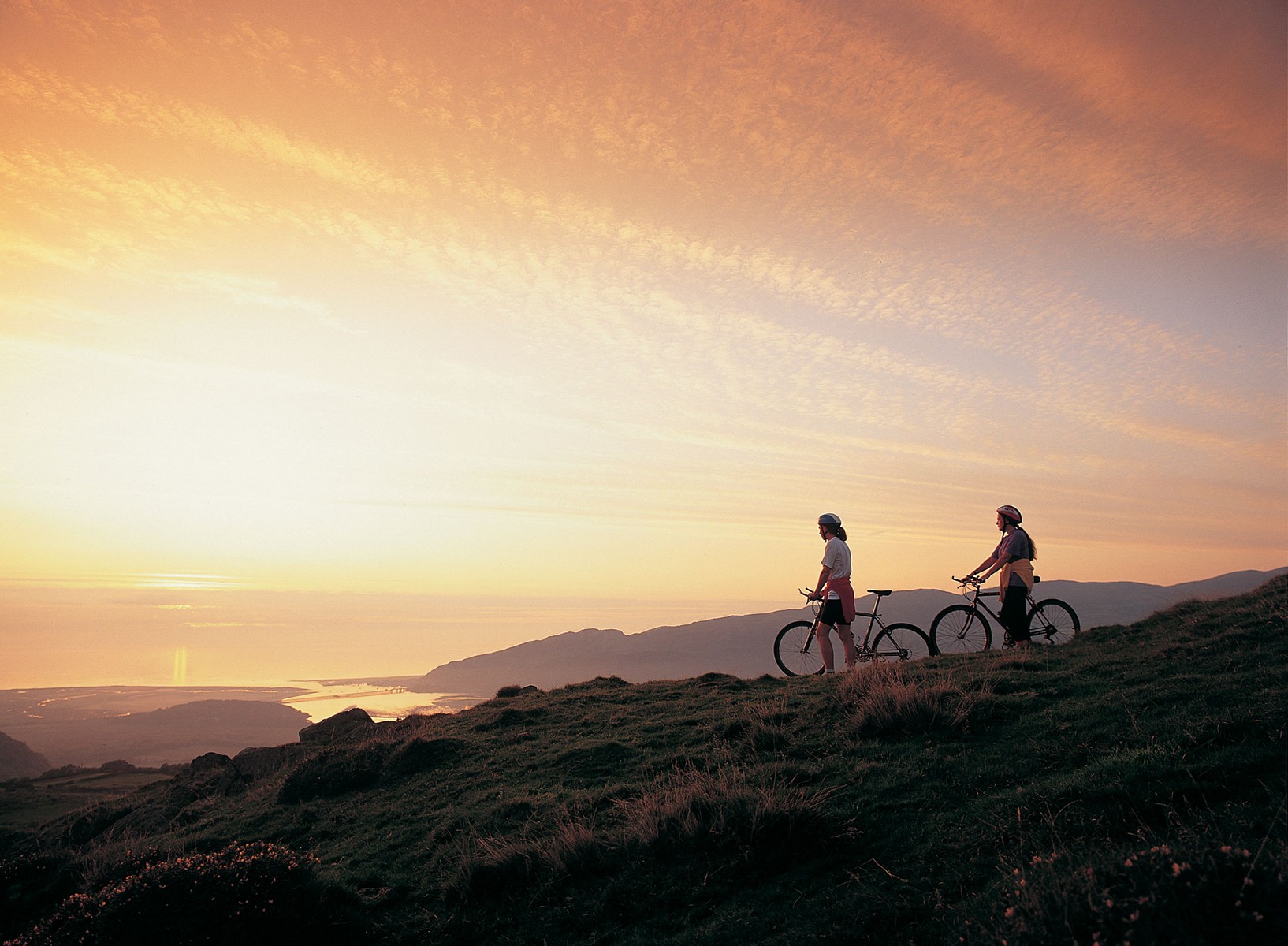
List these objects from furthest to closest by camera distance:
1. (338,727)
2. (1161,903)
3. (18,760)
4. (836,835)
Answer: (18,760), (338,727), (836,835), (1161,903)

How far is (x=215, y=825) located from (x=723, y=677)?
33.8 feet

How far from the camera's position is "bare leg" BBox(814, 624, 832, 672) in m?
14.0

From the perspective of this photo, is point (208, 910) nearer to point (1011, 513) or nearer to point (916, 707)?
point (916, 707)

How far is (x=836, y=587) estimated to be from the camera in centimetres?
1396

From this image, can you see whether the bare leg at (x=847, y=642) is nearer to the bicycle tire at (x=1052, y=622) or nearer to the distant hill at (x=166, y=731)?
the bicycle tire at (x=1052, y=622)

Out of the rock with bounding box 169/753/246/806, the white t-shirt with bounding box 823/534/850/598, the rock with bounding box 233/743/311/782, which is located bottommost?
the rock with bounding box 169/753/246/806

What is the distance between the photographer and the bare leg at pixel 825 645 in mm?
14047

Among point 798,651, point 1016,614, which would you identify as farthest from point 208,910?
point 1016,614

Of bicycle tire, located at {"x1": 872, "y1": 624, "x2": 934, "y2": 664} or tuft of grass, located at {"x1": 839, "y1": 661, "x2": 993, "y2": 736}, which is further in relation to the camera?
bicycle tire, located at {"x1": 872, "y1": 624, "x2": 934, "y2": 664}

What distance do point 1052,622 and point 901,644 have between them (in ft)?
10.2

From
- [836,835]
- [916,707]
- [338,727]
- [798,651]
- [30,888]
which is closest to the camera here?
[836,835]

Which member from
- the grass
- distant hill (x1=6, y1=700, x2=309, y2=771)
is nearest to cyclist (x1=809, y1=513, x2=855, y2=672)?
the grass

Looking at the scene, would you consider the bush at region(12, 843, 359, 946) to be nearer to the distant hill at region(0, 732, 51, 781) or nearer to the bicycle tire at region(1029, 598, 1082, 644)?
the bicycle tire at region(1029, 598, 1082, 644)

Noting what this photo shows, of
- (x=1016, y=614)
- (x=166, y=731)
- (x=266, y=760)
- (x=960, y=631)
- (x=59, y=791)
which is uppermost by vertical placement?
(x=1016, y=614)
